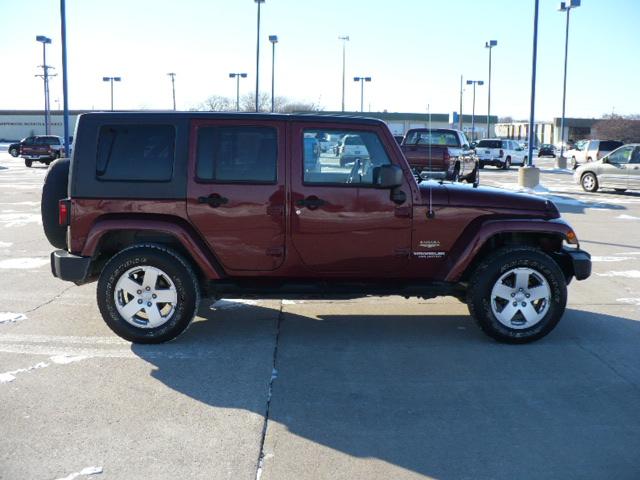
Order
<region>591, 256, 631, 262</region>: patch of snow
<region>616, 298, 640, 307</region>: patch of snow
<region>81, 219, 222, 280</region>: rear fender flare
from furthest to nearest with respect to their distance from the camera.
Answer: <region>591, 256, 631, 262</region>: patch of snow → <region>616, 298, 640, 307</region>: patch of snow → <region>81, 219, 222, 280</region>: rear fender flare

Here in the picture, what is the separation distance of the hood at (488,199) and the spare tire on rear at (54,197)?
3.18 m

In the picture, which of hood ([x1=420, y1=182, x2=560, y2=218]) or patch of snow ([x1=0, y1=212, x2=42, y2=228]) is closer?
hood ([x1=420, y1=182, x2=560, y2=218])

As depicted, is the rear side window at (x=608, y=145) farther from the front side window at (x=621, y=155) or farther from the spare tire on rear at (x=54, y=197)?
the spare tire on rear at (x=54, y=197)

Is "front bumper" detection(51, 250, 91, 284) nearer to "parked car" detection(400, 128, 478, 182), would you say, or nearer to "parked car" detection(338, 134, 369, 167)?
"parked car" detection(338, 134, 369, 167)

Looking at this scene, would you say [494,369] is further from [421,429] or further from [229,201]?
[229,201]

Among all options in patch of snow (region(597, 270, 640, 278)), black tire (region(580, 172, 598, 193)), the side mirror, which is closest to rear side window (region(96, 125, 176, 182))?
the side mirror

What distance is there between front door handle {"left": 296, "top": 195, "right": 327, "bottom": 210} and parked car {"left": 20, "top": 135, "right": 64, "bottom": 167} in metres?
35.8

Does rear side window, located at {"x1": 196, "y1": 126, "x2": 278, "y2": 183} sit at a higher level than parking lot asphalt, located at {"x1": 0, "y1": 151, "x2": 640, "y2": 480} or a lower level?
higher

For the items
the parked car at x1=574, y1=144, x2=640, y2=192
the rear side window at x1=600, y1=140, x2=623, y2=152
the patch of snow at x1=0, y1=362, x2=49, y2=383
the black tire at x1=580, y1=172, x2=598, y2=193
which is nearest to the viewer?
the patch of snow at x1=0, y1=362, x2=49, y2=383

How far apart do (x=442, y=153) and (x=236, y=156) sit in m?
13.1

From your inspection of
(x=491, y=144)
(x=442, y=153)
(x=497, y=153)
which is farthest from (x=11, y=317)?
(x=491, y=144)

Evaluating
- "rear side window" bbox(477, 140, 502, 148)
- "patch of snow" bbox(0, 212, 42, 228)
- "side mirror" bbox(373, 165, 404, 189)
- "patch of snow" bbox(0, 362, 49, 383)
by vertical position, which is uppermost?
"rear side window" bbox(477, 140, 502, 148)

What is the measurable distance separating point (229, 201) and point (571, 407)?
10.1ft

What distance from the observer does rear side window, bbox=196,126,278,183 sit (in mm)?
5879
